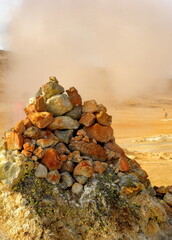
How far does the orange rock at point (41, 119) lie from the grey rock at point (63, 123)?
10 centimetres

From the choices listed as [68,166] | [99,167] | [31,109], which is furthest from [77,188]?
[31,109]

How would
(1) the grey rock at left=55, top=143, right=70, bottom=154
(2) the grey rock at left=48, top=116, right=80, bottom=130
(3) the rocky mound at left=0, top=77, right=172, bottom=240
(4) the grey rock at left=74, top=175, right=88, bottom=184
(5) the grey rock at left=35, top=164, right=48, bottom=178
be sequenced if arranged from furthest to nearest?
1. (2) the grey rock at left=48, top=116, right=80, bottom=130
2. (1) the grey rock at left=55, top=143, right=70, bottom=154
3. (4) the grey rock at left=74, top=175, right=88, bottom=184
4. (5) the grey rock at left=35, top=164, right=48, bottom=178
5. (3) the rocky mound at left=0, top=77, right=172, bottom=240

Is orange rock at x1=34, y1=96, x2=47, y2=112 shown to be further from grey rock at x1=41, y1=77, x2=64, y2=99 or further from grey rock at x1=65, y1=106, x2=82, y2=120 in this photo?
grey rock at x1=65, y1=106, x2=82, y2=120

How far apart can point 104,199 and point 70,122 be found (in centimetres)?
159

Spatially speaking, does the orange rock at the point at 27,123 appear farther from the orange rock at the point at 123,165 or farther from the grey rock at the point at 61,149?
the orange rock at the point at 123,165

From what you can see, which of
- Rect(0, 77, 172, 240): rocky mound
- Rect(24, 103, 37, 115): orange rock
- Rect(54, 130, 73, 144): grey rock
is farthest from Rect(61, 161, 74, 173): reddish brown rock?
Rect(24, 103, 37, 115): orange rock

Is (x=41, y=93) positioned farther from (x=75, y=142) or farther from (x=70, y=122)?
(x=75, y=142)

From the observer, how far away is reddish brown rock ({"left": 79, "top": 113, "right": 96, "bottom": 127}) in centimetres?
516

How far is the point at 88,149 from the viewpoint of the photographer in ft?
16.2

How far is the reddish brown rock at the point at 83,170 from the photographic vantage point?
14.8ft

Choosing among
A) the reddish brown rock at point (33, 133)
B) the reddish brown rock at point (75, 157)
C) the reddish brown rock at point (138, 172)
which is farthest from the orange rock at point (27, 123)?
the reddish brown rock at point (138, 172)

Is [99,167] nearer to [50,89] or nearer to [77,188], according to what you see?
[77,188]

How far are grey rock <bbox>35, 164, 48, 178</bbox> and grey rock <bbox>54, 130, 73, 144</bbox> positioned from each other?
74 centimetres

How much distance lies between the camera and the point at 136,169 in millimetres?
5293
